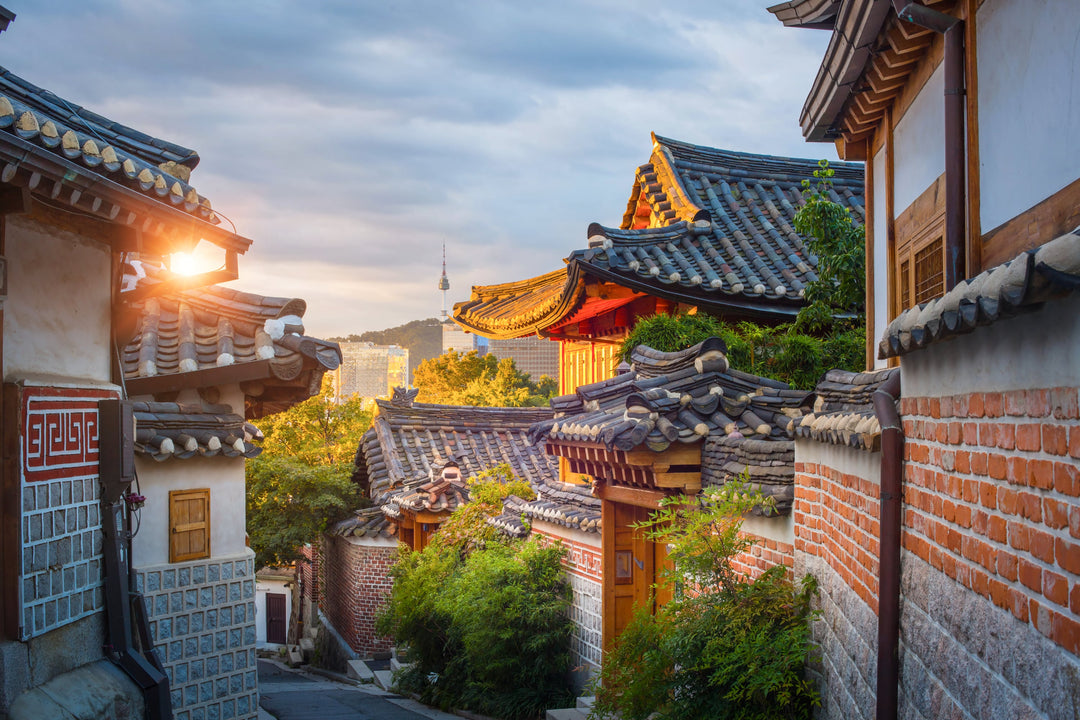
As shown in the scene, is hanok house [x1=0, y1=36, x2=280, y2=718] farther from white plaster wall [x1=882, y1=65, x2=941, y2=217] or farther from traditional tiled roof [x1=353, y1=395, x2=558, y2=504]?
traditional tiled roof [x1=353, y1=395, x2=558, y2=504]

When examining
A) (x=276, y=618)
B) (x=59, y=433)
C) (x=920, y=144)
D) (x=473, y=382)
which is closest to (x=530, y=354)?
(x=473, y=382)

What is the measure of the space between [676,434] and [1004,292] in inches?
248

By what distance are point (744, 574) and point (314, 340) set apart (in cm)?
492

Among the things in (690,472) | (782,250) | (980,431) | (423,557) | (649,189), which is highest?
(649,189)

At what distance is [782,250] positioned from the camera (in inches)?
505

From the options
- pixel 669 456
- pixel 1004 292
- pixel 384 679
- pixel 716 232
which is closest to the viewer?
pixel 1004 292

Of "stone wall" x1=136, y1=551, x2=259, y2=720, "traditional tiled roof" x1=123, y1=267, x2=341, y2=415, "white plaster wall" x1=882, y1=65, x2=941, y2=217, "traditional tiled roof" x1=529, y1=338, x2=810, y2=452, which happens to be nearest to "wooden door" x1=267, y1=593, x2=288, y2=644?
"stone wall" x1=136, y1=551, x2=259, y2=720

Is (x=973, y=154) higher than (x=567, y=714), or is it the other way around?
(x=973, y=154)

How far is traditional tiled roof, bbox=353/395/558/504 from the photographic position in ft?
75.4

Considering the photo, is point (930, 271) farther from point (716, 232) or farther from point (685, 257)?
point (716, 232)

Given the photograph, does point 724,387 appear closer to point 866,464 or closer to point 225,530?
point 866,464

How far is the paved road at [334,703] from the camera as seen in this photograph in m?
14.4

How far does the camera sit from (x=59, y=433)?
636 cm

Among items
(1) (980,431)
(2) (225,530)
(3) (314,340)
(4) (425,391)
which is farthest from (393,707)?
(4) (425,391)
